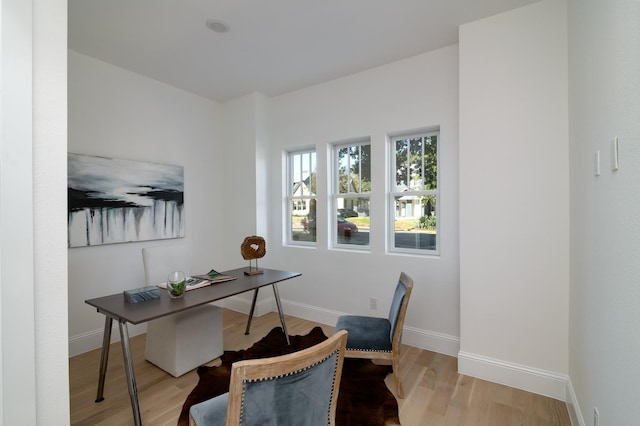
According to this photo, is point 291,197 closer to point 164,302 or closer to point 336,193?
point 336,193

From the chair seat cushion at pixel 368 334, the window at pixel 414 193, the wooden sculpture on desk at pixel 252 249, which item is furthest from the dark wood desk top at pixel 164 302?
the window at pixel 414 193

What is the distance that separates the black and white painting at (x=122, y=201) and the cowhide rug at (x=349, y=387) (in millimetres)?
1733

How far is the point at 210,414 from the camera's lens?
1303mm

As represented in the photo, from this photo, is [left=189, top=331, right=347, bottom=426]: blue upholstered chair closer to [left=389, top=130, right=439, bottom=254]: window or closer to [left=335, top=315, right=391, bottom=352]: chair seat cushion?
[left=335, top=315, right=391, bottom=352]: chair seat cushion

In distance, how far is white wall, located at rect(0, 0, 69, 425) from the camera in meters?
1.14

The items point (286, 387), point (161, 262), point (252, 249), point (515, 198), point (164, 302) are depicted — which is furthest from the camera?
point (252, 249)

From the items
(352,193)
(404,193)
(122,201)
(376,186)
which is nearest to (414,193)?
(404,193)

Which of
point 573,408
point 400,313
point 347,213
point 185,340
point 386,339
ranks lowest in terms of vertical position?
point 573,408

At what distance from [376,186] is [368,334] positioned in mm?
1625

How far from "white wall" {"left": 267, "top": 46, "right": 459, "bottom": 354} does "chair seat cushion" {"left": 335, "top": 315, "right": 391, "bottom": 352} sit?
0.75 metres

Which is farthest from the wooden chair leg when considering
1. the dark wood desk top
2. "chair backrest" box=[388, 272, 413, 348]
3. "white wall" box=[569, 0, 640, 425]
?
the dark wood desk top

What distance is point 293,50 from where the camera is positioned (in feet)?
9.50

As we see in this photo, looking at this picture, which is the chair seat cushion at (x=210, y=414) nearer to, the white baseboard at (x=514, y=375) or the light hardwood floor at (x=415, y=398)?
the light hardwood floor at (x=415, y=398)

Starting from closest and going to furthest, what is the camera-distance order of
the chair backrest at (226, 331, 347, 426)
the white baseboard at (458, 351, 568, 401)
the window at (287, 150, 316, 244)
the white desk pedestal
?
the chair backrest at (226, 331, 347, 426)
the white baseboard at (458, 351, 568, 401)
the white desk pedestal
the window at (287, 150, 316, 244)
